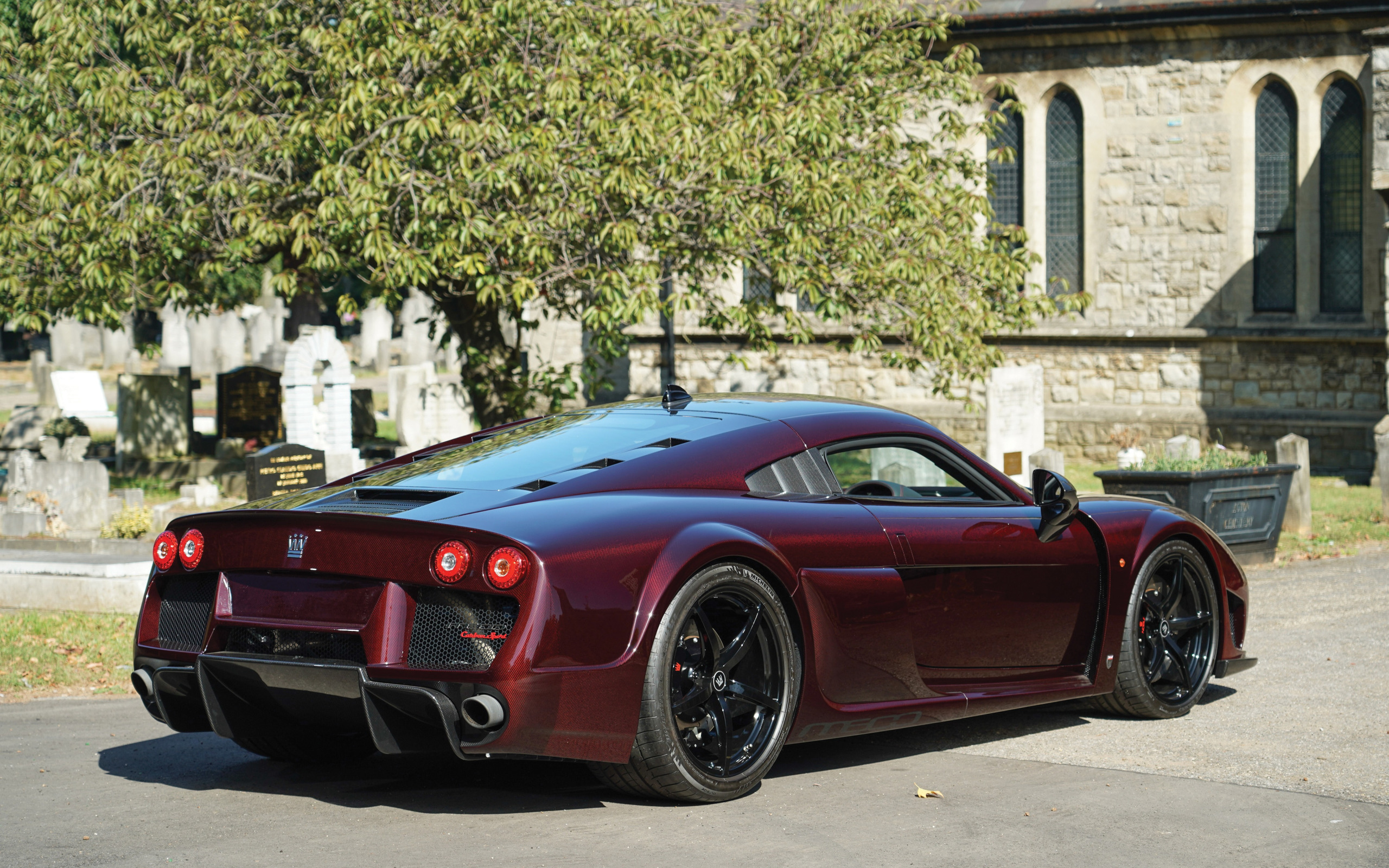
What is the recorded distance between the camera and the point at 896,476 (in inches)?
576

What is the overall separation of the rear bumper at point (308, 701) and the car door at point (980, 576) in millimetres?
1770

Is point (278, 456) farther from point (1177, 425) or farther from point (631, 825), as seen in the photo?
point (1177, 425)

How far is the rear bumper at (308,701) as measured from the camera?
4.38 metres

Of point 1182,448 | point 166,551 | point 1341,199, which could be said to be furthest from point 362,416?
point 166,551

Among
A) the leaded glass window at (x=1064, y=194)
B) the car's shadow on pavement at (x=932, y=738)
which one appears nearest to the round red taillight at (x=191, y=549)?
the car's shadow on pavement at (x=932, y=738)

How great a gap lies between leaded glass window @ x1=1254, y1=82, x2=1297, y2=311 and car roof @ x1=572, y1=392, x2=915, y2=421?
16.7m

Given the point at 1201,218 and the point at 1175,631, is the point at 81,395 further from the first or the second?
the point at 1175,631

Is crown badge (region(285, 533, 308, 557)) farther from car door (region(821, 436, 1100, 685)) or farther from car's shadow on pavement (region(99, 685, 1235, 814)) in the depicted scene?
car door (region(821, 436, 1100, 685))

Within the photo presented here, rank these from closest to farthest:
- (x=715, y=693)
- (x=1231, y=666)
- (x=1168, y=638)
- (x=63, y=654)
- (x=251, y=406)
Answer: (x=715, y=693) → (x=1168, y=638) → (x=1231, y=666) → (x=63, y=654) → (x=251, y=406)

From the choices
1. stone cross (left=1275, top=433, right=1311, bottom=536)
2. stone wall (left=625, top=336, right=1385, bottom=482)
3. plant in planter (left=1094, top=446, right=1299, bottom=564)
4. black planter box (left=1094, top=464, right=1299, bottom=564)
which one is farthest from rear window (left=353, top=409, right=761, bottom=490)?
stone wall (left=625, top=336, right=1385, bottom=482)

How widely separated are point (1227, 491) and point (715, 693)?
777 centimetres

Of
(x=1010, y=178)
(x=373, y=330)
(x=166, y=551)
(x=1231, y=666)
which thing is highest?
(x=1010, y=178)

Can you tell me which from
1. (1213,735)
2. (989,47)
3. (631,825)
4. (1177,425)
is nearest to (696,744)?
(631,825)

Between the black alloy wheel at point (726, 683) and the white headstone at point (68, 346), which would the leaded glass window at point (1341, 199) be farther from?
the white headstone at point (68, 346)
